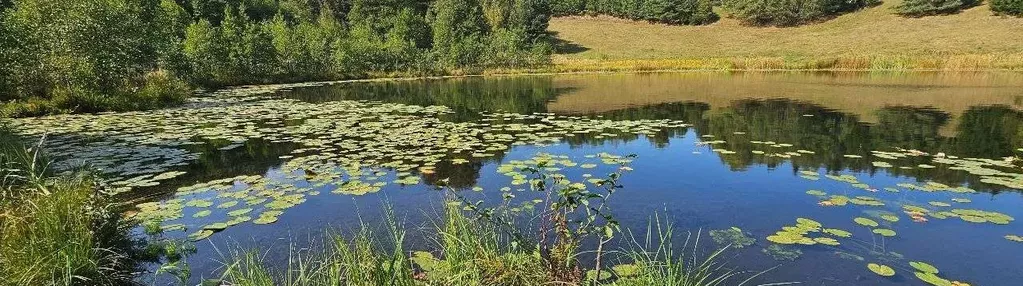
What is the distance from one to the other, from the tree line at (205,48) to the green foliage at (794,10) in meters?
27.6

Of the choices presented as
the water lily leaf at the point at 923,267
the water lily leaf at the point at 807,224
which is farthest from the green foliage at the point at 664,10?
the water lily leaf at the point at 923,267

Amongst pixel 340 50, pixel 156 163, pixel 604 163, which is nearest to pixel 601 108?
pixel 604 163

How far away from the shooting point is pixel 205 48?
99.6 feet

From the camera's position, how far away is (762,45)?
59125mm

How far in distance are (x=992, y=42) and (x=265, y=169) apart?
60.8m

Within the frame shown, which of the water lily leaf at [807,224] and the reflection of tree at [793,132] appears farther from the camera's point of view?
the reflection of tree at [793,132]

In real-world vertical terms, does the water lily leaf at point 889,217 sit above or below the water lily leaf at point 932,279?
above

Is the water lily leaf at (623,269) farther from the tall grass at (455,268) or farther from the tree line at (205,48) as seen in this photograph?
the tree line at (205,48)

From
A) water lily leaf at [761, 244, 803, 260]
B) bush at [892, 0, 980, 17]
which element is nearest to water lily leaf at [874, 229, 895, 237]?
water lily leaf at [761, 244, 803, 260]

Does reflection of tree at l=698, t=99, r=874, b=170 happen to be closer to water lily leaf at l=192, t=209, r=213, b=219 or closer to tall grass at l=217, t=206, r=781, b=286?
tall grass at l=217, t=206, r=781, b=286

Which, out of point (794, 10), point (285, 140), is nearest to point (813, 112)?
point (285, 140)

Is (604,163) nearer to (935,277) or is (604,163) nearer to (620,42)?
(935,277)

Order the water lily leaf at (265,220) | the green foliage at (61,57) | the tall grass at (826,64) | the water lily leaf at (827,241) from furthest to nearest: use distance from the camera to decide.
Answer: the tall grass at (826,64) < the green foliage at (61,57) < the water lily leaf at (265,220) < the water lily leaf at (827,241)

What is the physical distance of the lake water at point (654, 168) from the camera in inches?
222
